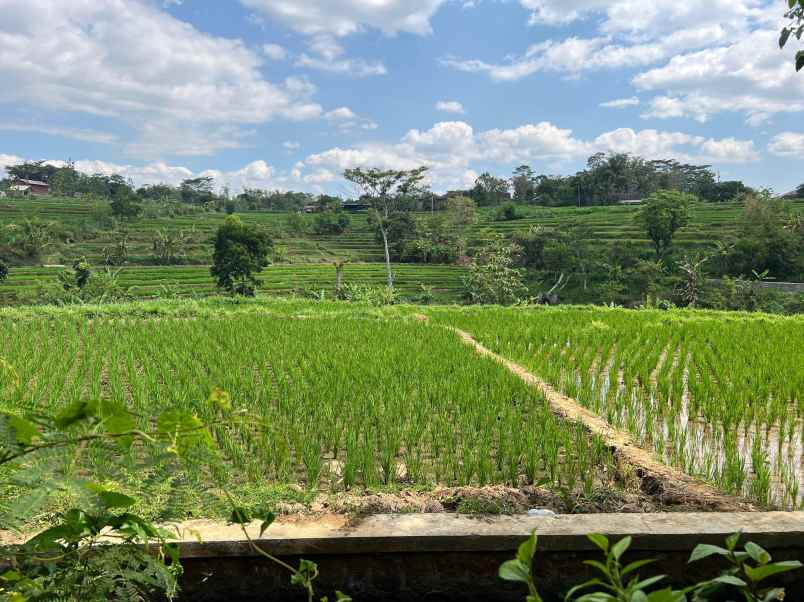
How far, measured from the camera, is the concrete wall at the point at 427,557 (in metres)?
2.26

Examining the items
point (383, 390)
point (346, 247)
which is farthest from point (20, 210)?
point (383, 390)

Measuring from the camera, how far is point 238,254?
85.1 feet

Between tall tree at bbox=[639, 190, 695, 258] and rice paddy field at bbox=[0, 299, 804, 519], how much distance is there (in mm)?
24682

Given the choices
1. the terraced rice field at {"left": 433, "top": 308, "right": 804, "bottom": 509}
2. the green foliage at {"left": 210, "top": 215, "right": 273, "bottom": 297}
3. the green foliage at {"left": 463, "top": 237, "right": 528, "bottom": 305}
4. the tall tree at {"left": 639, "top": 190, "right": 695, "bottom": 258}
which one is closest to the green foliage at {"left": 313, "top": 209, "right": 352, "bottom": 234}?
the green foliage at {"left": 463, "top": 237, "right": 528, "bottom": 305}

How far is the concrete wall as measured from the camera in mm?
2262

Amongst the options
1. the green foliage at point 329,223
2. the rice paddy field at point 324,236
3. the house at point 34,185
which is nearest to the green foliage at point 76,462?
the rice paddy field at point 324,236

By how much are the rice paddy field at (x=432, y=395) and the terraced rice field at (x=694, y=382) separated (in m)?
0.03

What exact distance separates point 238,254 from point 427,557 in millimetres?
24987

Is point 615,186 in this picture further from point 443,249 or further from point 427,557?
point 427,557

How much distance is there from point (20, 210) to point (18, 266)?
13.1m

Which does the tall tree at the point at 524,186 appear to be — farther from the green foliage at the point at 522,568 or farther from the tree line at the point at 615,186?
the green foliage at the point at 522,568

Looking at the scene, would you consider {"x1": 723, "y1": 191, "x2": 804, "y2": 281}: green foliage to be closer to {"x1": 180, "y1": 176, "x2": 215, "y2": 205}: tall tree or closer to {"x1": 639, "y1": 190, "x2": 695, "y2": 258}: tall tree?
{"x1": 639, "y1": 190, "x2": 695, "y2": 258}: tall tree

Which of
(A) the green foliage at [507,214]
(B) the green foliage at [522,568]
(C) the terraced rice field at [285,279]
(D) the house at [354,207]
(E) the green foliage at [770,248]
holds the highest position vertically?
(D) the house at [354,207]

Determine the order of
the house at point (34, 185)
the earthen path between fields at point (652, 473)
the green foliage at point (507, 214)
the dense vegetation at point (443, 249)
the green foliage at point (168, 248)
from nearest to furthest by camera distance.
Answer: the earthen path between fields at point (652, 473) → the dense vegetation at point (443, 249) → the green foliage at point (168, 248) → the green foliage at point (507, 214) → the house at point (34, 185)
